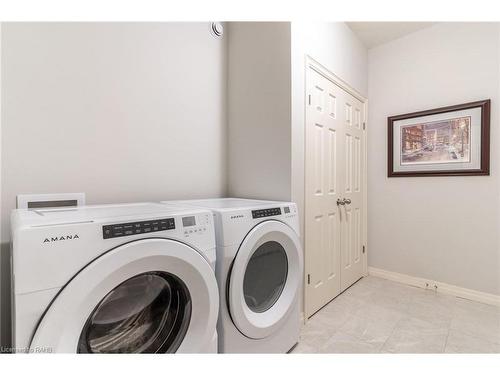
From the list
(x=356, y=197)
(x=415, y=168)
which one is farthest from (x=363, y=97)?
(x=356, y=197)

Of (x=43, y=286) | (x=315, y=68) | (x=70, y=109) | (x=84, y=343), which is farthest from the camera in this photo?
(x=315, y=68)

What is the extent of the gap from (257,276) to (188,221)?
58 centimetres

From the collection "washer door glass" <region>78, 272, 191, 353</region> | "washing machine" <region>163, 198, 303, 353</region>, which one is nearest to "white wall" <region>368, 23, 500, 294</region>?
"washing machine" <region>163, 198, 303, 353</region>

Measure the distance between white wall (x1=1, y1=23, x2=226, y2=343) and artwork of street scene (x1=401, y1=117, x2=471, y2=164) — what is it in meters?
1.83

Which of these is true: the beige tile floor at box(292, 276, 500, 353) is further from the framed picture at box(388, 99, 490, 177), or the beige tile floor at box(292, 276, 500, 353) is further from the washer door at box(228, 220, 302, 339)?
the framed picture at box(388, 99, 490, 177)

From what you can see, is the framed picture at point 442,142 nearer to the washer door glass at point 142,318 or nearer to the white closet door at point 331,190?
the white closet door at point 331,190

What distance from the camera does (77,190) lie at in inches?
51.6

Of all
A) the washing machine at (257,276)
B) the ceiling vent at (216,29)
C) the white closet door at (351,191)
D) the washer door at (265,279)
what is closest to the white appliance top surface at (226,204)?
the washing machine at (257,276)

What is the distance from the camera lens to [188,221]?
36.5 inches

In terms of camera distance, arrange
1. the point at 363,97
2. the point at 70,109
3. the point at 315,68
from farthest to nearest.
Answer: the point at 363,97, the point at 315,68, the point at 70,109

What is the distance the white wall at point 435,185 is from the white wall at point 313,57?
0.44 meters

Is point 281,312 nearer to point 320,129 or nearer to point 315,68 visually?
point 320,129

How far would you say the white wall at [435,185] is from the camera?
202 centimetres

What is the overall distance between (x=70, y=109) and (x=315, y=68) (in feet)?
5.23
